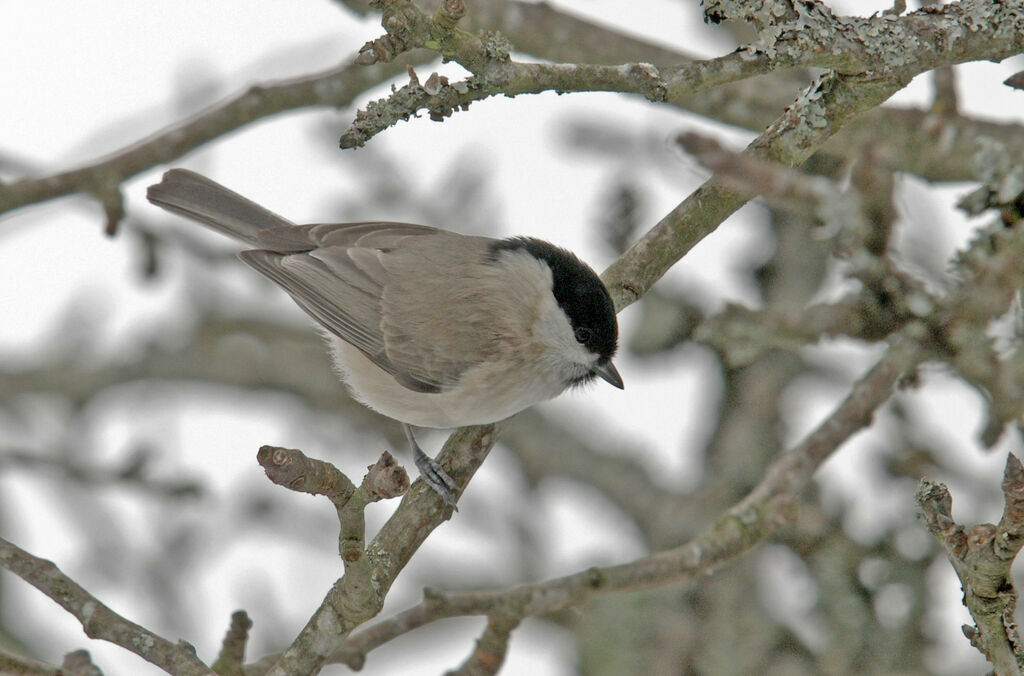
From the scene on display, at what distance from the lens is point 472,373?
3.13m

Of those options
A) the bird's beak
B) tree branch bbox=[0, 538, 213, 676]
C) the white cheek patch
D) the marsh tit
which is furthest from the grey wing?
tree branch bbox=[0, 538, 213, 676]

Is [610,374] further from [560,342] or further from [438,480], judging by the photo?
[438,480]

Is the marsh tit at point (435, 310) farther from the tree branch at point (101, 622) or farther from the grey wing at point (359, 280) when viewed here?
the tree branch at point (101, 622)

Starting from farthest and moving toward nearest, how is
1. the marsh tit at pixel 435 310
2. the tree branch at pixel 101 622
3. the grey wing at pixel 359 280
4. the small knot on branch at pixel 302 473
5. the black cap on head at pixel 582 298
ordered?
1. the grey wing at pixel 359 280
2. the marsh tit at pixel 435 310
3. the black cap on head at pixel 582 298
4. the tree branch at pixel 101 622
5. the small knot on branch at pixel 302 473

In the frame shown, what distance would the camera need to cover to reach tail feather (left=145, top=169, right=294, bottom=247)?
363 cm

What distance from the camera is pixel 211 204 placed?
3668 millimetres

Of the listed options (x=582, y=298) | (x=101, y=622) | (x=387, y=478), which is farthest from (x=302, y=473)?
(x=582, y=298)

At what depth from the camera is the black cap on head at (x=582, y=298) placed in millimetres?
2816

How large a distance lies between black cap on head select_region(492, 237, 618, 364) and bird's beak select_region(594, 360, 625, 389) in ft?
0.15

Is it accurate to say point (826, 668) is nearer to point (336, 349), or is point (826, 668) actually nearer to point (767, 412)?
point (767, 412)

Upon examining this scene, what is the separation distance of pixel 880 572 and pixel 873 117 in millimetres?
1571

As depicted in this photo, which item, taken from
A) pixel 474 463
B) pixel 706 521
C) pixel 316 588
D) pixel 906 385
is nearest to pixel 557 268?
pixel 474 463

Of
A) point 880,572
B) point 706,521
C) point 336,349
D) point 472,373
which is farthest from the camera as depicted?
point 706,521

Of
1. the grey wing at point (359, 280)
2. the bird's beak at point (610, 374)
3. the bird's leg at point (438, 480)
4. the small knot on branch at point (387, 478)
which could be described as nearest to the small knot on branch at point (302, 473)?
the small knot on branch at point (387, 478)
